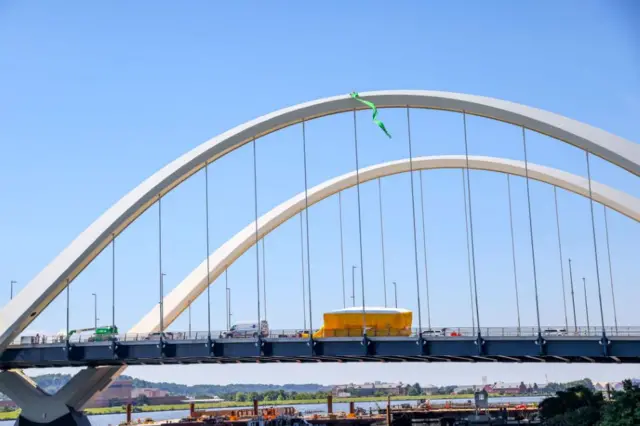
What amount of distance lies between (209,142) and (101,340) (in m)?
14.5

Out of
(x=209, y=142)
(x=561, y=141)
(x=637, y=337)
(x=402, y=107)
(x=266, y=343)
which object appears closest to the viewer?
(x=637, y=337)

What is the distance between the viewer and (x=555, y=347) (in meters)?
46.0

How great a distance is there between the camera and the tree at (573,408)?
183ft

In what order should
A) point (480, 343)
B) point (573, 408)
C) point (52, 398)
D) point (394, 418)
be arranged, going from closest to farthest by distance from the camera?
point (480, 343) → point (52, 398) → point (573, 408) → point (394, 418)

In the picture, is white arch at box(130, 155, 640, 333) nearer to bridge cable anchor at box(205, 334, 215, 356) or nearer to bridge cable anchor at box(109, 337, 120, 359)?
bridge cable anchor at box(109, 337, 120, 359)

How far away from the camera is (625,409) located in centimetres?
4484

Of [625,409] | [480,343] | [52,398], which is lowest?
[625,409]

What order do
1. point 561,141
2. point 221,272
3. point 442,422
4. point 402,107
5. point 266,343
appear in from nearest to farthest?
1. point 561,141
2. point 266,343
3. point 402,107
4. point 221,272
5. point 442,422

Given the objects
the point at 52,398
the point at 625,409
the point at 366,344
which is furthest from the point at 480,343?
the point at 52,398

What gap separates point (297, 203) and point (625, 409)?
3515cm

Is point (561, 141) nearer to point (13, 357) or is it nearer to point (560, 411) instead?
point (560, 411)

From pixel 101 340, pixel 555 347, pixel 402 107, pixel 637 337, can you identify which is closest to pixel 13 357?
pixel 101 340

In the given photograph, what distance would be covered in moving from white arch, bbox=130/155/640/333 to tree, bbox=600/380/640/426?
21.6 m

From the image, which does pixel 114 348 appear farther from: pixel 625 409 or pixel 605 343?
pixel 625 409
